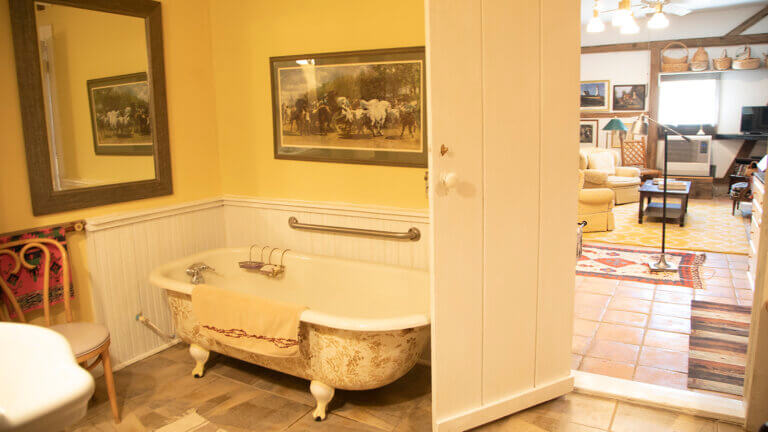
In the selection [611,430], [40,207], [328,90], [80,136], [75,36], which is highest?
[75,36]

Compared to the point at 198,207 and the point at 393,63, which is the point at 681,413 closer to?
the point at 393,63

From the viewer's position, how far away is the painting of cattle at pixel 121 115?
300 centimetres

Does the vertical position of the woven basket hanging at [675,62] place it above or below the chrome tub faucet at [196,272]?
above

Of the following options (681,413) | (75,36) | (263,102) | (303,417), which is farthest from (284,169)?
(681,413)

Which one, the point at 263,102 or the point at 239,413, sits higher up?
the point at 263,102

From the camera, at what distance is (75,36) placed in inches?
112

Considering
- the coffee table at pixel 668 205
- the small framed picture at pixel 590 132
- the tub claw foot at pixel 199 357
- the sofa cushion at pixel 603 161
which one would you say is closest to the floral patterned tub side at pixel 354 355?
the tub claw foot at pixel 199 357

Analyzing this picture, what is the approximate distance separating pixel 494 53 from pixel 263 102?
1749 millimetres

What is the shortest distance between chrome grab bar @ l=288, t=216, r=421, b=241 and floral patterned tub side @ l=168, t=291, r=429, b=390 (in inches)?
24.0

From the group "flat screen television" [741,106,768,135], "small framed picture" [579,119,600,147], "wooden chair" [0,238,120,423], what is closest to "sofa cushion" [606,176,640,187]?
"small framed picture" [579,119,600,147]

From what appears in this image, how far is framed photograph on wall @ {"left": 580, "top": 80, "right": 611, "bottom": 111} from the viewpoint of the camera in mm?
9734

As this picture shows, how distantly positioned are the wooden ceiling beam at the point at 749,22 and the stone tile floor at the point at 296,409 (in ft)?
27.0

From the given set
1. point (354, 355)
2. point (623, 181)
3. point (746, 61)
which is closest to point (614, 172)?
point (623, 181)

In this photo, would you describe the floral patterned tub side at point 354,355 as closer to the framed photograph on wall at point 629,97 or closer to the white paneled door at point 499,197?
the white paneled door at point 499,197
